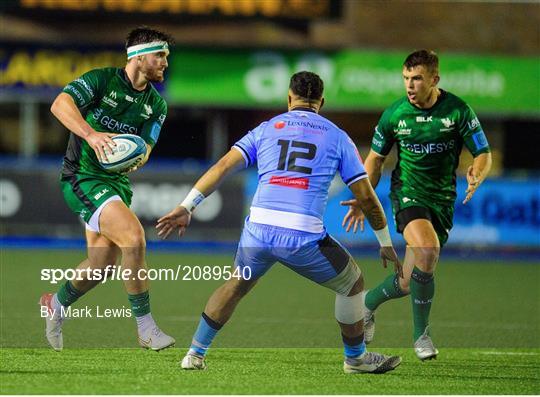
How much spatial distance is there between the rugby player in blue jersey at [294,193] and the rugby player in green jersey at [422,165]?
143cm

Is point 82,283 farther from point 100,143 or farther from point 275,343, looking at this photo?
point 275,343

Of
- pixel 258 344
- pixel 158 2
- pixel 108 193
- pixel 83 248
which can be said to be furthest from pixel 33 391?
pixel 158 2

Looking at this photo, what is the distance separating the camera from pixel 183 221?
291 inches

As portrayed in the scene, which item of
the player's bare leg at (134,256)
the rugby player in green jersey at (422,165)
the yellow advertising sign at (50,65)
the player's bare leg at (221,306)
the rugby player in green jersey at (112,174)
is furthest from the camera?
the yellow advertising sign at (50,65)

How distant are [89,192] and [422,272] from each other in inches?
97.9

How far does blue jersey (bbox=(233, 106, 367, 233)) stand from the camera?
7715mm

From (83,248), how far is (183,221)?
11.1 m

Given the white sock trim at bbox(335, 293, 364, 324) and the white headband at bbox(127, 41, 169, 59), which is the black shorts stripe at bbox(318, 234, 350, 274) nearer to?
the white sock trim at bbox(335, 293, 364, 324)

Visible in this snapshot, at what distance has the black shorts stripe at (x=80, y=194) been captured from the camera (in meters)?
8.77

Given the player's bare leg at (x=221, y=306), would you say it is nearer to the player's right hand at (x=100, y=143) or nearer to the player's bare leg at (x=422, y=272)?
the player's right hand at (x=100, y=143)

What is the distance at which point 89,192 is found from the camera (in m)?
8.78

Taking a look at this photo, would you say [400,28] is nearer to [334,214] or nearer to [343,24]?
[343,24]

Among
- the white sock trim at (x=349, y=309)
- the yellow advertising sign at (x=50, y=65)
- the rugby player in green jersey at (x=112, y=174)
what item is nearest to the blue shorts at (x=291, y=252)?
the white sock trim at (x=349, y=309)

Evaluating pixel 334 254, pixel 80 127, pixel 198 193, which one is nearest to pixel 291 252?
pixel 334 254
